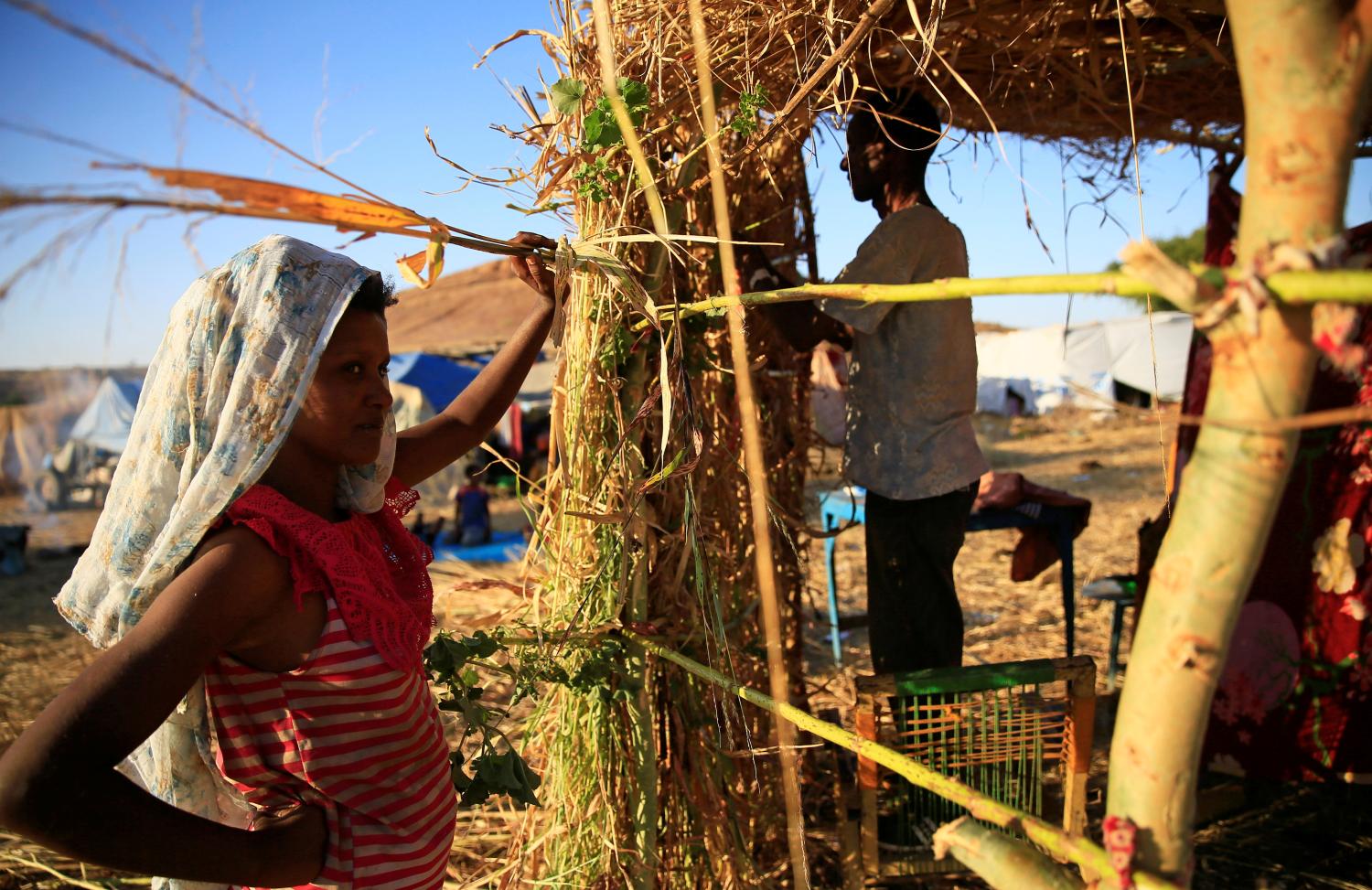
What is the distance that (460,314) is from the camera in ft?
55.6

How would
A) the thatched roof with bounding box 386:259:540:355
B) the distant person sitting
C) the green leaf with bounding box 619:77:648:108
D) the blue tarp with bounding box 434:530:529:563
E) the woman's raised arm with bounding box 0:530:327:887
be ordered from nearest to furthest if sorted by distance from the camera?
the woman's raised arm with bounding box 0:530:327:887
the green leaf with bounding box 619:77:648:108
the blue tarp with bounding box 434:530:529:563
the distant person sitting
the thatched roof with bounding box 386:259:540:355

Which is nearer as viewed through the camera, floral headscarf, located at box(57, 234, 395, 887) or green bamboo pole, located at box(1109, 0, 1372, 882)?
green bamboo pole, located at box(1109, 0, 1372, 882)

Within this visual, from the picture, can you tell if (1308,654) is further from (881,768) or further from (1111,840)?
(1111,840)

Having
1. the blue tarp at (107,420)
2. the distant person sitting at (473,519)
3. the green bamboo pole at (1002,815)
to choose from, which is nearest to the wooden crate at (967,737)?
the green bamboo pole at (1002,815)

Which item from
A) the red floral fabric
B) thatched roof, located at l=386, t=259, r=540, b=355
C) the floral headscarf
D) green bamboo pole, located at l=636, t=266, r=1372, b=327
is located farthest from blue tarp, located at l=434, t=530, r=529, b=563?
green bamboo pole, located at l=636, t=266, r=1372, b=327

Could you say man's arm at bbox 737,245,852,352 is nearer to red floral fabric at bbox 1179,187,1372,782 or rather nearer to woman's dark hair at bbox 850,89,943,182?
woman's dark hair at bbox 850,89,943,182

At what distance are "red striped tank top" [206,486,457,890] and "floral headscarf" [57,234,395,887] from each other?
0.06 metres

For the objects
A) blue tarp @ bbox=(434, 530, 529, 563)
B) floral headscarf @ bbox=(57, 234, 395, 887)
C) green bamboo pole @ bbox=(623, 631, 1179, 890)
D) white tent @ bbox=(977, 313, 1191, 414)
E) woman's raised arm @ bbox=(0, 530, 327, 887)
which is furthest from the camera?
white tent @ bbox=(977, 313, 1191, 414)

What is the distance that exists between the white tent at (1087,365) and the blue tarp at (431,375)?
44.1 ft

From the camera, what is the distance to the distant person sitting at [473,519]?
9773 millimetres

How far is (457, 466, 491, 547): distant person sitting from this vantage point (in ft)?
32.1

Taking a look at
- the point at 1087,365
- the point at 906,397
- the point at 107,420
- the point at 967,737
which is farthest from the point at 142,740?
the point at 1087,365

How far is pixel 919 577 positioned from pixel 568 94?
61.4 inches

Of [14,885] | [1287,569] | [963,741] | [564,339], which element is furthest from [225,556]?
[1287,569]
